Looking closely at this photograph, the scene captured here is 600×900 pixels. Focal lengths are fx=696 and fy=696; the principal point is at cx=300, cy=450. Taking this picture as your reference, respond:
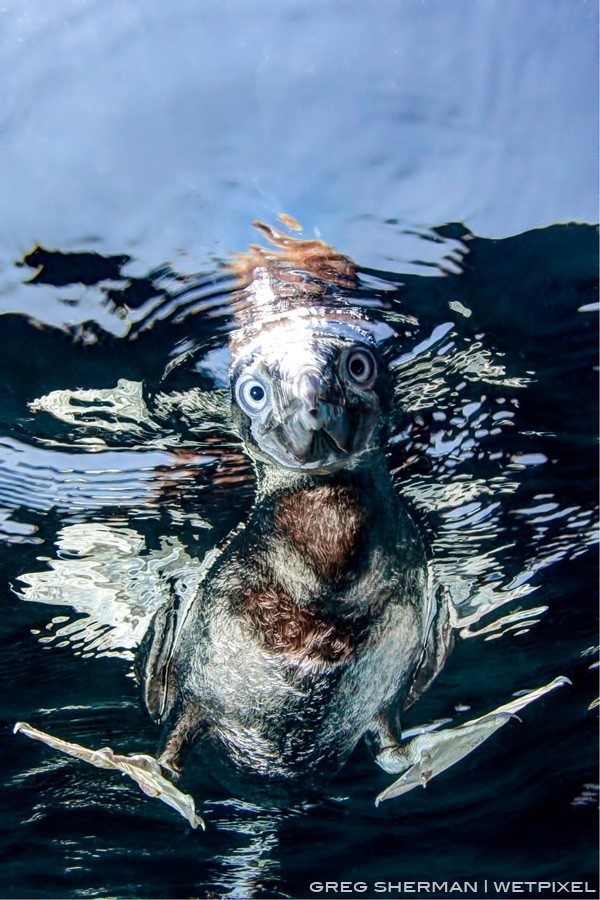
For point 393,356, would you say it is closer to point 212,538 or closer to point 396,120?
point 396,120

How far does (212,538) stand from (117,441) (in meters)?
1.25

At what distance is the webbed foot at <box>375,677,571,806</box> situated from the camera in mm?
4387

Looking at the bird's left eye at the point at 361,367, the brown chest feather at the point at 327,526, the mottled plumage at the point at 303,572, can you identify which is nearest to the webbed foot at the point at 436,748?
Result: the mottled plumage at the point at 303,572

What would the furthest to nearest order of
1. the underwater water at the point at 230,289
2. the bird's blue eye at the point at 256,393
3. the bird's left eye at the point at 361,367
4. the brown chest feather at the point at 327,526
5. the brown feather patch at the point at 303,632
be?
the brown feather patch at the point at 303,632, the brown chest feather at the point at 327,526, the bird's blue eye at the point at 256,393, the bird's left eye at the point at 361,367, the underwater water at the point at 230,289

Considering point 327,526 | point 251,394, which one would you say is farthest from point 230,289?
point 327,526

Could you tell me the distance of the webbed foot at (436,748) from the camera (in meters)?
4.39

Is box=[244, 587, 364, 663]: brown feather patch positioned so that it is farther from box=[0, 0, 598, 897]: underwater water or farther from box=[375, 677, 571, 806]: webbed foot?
box=[0, 0, 598, 897]: underwater water

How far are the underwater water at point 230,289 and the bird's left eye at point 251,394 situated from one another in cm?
44

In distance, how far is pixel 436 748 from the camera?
14.4ft

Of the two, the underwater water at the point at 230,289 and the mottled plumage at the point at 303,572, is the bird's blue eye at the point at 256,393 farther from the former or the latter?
the underwater water at the point at 230,289

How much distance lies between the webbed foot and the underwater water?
1630 mm

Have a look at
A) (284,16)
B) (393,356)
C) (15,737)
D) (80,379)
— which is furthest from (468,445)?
(15,737)

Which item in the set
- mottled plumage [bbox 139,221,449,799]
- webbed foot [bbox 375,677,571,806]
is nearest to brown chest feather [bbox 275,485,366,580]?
mottled plumage [bbox 139,221,449,799]

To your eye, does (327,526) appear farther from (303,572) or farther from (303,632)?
(303,632)
